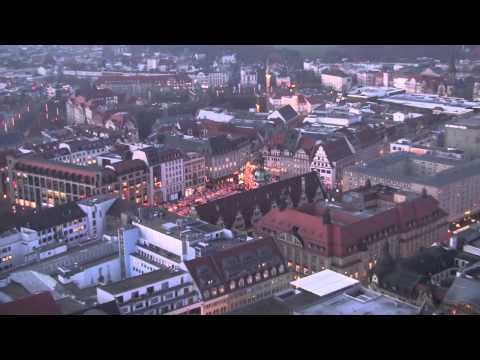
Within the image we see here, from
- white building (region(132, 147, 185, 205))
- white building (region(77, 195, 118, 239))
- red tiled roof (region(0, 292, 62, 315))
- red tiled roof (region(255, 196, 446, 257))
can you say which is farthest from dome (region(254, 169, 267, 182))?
red tiled roof (region(0, 292, 62, 315))

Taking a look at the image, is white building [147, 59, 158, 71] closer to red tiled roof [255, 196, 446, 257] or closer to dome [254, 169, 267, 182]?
dome [254, 169, 267, 182]

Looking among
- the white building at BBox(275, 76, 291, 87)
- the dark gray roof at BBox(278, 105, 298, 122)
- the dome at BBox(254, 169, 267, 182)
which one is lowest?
the dome at BBox(254, 169, 267, 182)

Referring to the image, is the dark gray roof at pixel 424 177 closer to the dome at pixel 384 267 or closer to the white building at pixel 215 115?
the dome at pixel 384 267

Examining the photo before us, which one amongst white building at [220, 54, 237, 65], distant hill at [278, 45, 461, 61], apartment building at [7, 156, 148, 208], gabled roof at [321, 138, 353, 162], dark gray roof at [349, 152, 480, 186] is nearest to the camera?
dark gray roof at [349, 152, 480, 186]

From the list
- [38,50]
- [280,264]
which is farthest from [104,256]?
[38,50]

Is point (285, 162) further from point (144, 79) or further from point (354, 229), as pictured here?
point (144, 79)

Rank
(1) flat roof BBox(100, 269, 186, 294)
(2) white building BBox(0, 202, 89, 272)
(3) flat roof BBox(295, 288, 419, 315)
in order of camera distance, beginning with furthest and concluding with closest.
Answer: (2) white building BBox(0, 202, 89, 272) → (1) flat roof BBox(100, 269, 186, 294) → (3) flat roof BBox(295, 288, 419, 315)
